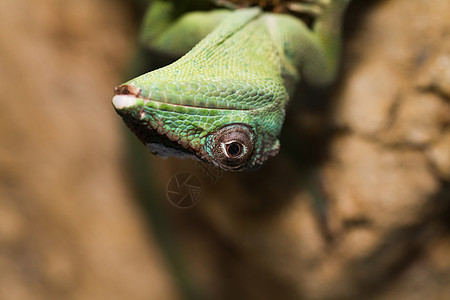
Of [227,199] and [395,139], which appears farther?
[227,199]

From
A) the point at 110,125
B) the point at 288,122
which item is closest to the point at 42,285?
the point at 110,125

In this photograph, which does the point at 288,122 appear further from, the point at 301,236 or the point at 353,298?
the point at 353,298

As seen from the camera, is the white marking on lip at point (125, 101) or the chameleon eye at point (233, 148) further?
the chameleon eye at point (233, 148)

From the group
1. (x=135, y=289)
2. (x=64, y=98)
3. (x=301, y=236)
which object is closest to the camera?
(x=301, y=236)

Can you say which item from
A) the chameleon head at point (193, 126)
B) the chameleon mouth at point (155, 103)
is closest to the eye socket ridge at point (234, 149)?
the chameleon head at point (193, 126)

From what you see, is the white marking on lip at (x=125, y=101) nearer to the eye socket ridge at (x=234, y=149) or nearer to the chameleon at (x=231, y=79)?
the chameleon at (x=231, y=79)

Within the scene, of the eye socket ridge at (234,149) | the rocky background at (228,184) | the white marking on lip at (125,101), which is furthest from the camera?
the rocky background at (228,184)

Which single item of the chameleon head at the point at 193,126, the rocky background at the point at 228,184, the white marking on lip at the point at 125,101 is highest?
the white marking on lip at the point at 125,101

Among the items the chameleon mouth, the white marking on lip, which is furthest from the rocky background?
the white marking on lip
